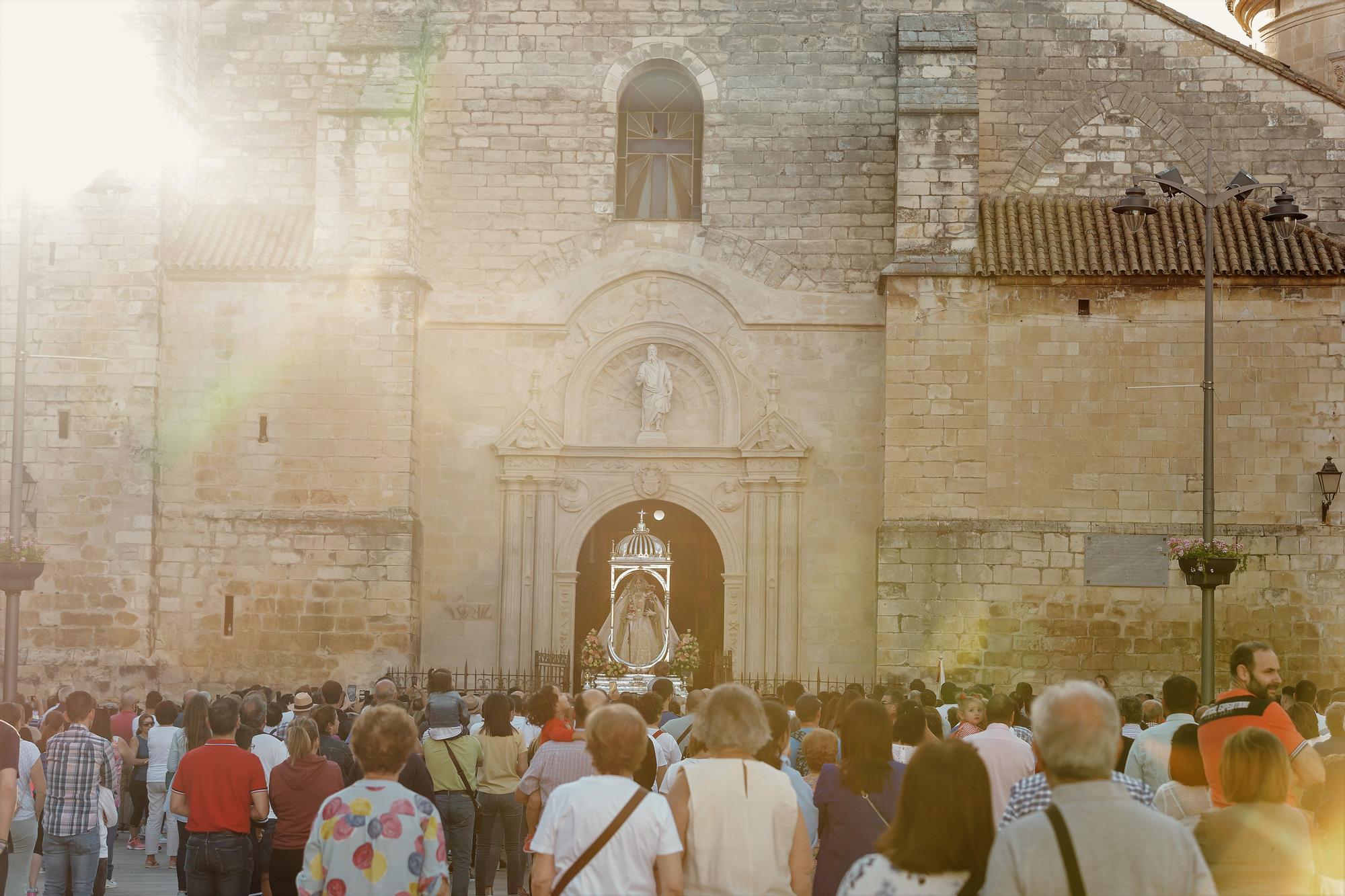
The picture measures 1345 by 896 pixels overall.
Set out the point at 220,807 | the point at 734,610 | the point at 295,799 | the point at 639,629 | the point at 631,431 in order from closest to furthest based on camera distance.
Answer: the point at 220,807, the point at 295,799, the point at 639,629, the point at 734,610, the point at 631,431

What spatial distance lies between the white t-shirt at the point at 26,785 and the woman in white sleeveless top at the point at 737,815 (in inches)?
200

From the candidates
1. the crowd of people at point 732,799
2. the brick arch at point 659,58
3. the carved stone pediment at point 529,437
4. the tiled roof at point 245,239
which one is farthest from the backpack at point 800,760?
the brick arch at point 659,58

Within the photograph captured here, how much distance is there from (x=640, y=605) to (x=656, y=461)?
6.49 feet

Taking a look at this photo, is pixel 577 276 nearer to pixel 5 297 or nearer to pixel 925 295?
pixel 925 295

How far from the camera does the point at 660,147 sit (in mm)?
21531

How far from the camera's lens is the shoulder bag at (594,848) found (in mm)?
5578

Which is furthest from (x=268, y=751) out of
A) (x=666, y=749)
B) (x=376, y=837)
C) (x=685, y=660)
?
(x=685, y=660)

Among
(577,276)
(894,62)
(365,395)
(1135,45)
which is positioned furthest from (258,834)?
(1135,45)

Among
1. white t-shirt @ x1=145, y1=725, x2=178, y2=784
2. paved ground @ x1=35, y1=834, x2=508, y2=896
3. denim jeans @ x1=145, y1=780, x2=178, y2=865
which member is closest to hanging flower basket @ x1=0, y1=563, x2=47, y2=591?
white t-shirt @ x1=145, y1=725, x2=178, y2=784

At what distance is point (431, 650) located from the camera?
2050 centimetres

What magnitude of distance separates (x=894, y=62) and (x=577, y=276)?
5.09 m

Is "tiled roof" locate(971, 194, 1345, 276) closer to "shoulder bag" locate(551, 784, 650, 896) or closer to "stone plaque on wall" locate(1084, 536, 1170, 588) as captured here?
"stone plaque on wall" locate(1084, 536, 1170, 588)

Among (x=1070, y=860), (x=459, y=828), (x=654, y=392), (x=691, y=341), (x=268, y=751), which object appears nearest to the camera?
(x=1070, y=860)

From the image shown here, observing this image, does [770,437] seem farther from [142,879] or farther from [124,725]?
[142,879]
